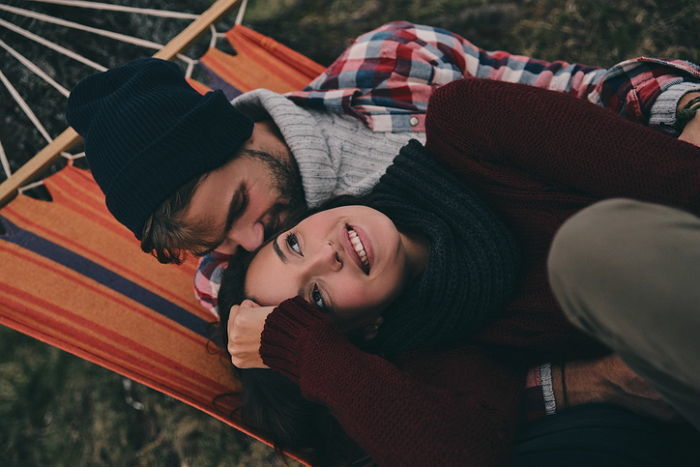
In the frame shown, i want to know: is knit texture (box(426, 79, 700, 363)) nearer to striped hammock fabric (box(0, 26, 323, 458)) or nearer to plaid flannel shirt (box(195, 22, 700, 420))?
plaid flannel shirt (box(195, 22, 700, 420))

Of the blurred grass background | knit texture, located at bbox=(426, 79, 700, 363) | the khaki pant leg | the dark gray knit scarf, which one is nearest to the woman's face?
the dark gray knit scarf

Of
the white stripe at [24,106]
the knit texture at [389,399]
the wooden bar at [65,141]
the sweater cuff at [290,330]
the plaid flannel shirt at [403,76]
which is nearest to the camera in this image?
the knit texture at [389,399]

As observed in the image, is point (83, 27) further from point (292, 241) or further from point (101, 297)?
point (292, 241)

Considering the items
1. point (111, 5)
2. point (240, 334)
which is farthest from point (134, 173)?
point (111, 5)

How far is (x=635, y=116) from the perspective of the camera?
1713 millimetres

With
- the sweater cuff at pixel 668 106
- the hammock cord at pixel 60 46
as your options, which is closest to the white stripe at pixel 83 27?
the hammock cord at pixel 60 46

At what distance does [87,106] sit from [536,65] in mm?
1709

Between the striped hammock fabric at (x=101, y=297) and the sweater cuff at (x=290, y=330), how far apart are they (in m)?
0.59

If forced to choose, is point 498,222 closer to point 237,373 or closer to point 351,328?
point 351,328

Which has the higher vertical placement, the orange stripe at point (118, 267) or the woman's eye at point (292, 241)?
the woman's eye at point (292, 241)

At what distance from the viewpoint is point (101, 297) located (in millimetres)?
2215

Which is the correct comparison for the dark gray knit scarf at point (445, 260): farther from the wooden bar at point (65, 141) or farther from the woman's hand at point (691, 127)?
the wooden bar at point (65, 141)

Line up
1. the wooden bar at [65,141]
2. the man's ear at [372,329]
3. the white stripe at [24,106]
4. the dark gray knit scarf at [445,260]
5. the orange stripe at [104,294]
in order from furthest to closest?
the white stripe at [24,106]
the wooden bar at [65,141]
the orange stripe at [104,294]
the man's ear at [372,329]
the dark gray knit scarf at [445,260]

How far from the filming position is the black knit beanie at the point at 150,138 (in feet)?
5.49
